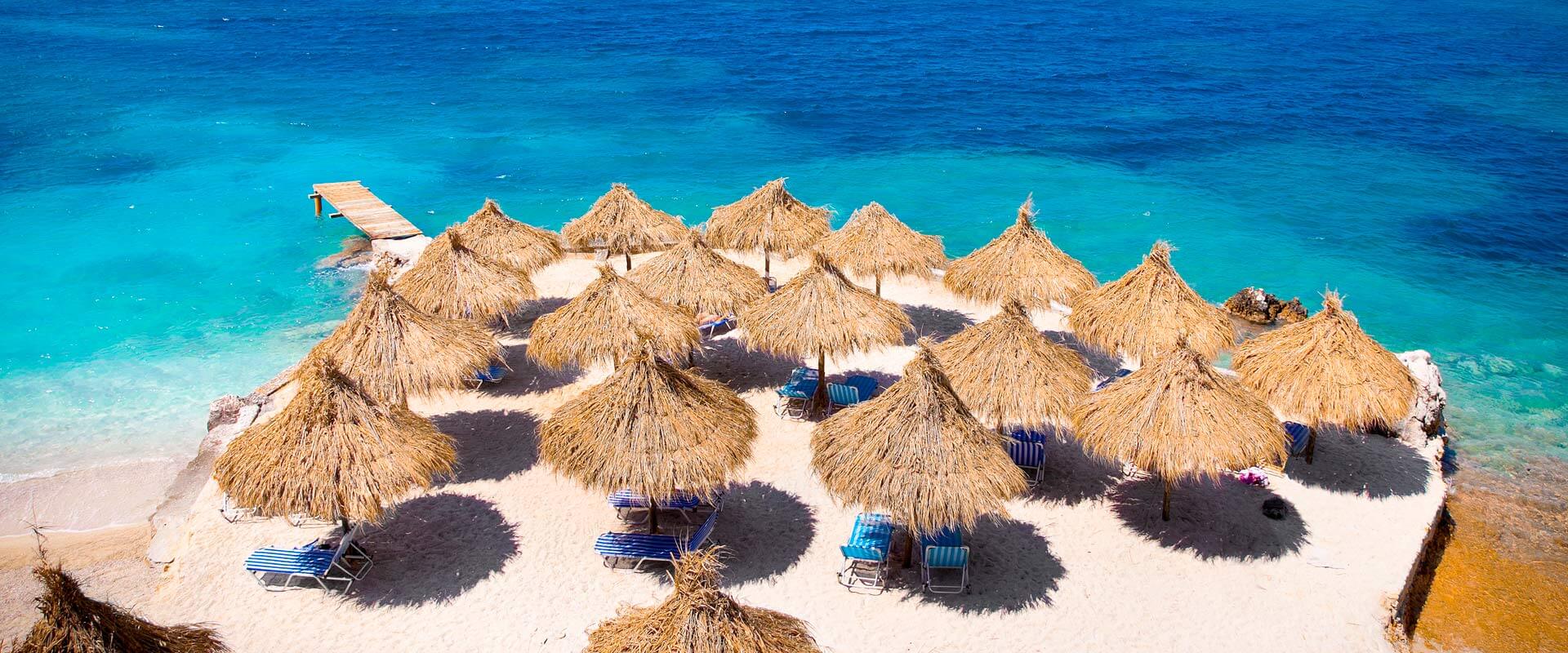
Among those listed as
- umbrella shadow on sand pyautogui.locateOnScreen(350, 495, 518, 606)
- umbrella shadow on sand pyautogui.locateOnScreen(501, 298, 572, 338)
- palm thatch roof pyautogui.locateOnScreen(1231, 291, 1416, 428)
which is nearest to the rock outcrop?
palm thatch roof pyautogui.locateOnScreen(1231, 291, 1416, 428)

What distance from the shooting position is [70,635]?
7773 millimetres

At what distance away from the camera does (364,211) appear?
2653 centimetres

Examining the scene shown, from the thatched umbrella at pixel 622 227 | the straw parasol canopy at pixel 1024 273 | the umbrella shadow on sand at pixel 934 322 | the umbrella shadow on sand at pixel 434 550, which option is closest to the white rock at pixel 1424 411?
the straw parasol canopy at pixel 1024 273

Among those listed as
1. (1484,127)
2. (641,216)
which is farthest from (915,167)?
(1484,127)

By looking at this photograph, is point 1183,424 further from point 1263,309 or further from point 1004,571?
point 1263,309

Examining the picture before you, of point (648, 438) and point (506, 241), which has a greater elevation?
point (506, 241)

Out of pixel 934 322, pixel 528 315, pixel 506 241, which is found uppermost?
pixel 934 322

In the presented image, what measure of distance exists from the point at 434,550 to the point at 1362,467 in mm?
13855

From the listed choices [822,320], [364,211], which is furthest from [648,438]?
[364,211]

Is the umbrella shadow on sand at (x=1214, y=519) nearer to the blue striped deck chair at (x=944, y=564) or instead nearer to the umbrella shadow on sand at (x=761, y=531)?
the blue striped deck chair at (x=944, y=564)

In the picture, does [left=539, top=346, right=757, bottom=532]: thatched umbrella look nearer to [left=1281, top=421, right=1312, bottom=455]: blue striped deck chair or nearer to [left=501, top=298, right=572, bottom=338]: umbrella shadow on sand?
[left=501, top=298, right=572, bottom=338]: umbrella shadow on sand

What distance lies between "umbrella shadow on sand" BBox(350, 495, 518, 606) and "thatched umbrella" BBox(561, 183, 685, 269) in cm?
694

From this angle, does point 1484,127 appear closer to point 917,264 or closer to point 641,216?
point 917,264

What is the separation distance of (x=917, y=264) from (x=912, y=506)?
730 centimetres
